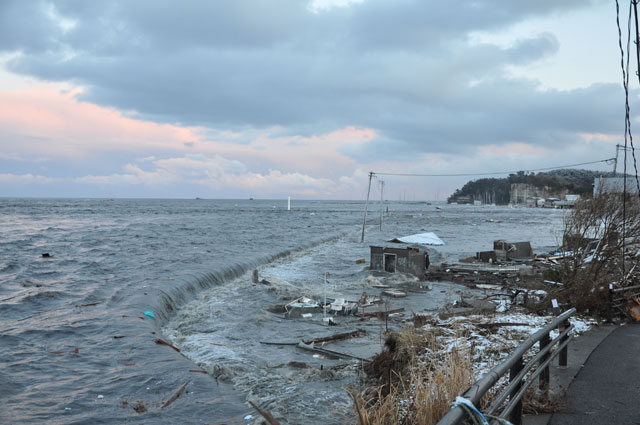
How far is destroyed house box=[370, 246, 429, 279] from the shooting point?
24.1 m

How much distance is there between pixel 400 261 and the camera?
24.7 m

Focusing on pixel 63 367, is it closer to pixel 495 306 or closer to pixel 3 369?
pixel 3 369

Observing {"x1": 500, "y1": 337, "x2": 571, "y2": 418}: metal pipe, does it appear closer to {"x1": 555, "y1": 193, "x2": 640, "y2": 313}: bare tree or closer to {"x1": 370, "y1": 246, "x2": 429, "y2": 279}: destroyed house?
{"x1": 555, "y1": 193, "x2": 640, "y2": 313}: bare tree

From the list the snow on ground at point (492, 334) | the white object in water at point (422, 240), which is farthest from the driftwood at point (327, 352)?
the white object in water at point (422, 240)

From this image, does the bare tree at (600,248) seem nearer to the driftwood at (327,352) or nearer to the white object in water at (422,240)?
the driftwood at (327,352)

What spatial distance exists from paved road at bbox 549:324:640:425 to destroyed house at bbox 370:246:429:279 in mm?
15978

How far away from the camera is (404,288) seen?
20.6 meters

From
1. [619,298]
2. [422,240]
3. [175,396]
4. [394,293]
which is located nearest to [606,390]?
[619,298]

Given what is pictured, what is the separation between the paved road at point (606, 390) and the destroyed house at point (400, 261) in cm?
1598

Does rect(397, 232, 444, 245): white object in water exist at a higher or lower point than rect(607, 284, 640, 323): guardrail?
lower

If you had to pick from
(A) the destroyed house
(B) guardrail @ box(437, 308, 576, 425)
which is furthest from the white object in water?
(B) guardrail @ box(437, 308, 576, 425)

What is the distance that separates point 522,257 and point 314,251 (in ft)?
54.4

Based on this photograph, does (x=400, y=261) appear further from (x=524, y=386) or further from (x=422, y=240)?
(x=524, y=386)

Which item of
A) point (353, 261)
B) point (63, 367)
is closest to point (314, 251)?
point (353, 261)
